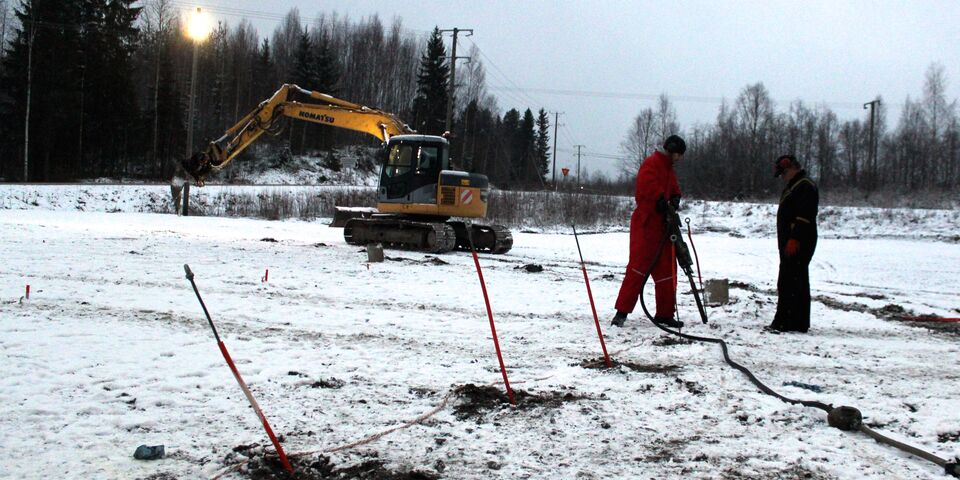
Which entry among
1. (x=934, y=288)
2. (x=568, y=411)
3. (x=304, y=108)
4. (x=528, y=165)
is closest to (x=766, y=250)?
(x=934, y=288)

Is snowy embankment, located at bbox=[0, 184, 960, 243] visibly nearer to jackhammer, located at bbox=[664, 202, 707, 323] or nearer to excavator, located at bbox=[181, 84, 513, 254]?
excavator, located at bbox=[181, 84, 513, 254]

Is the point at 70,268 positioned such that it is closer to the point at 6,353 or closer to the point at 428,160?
the point at 6,353

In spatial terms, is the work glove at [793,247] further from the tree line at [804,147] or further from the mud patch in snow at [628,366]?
the tree line at [804,147]

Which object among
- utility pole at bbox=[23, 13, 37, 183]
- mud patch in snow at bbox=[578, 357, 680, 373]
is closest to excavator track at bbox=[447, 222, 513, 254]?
mud patch in snow at bbox=[578, 357, 680, 373]

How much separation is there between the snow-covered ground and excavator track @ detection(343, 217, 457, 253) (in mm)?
4016

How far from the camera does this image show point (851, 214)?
2719 cm

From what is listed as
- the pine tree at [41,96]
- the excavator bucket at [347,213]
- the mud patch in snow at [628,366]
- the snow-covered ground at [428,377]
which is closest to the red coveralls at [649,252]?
the snow-covered ground at [428,377]

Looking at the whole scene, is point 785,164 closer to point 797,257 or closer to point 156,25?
point 797,257

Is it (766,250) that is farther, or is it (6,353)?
(766,250)

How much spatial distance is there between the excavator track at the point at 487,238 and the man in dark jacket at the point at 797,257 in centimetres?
914

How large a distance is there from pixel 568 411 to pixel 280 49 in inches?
2768

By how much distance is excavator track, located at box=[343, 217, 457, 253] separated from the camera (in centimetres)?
1477

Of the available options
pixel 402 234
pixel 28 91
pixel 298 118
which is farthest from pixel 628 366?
pixel 28 91

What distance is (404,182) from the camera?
50.3 ft
